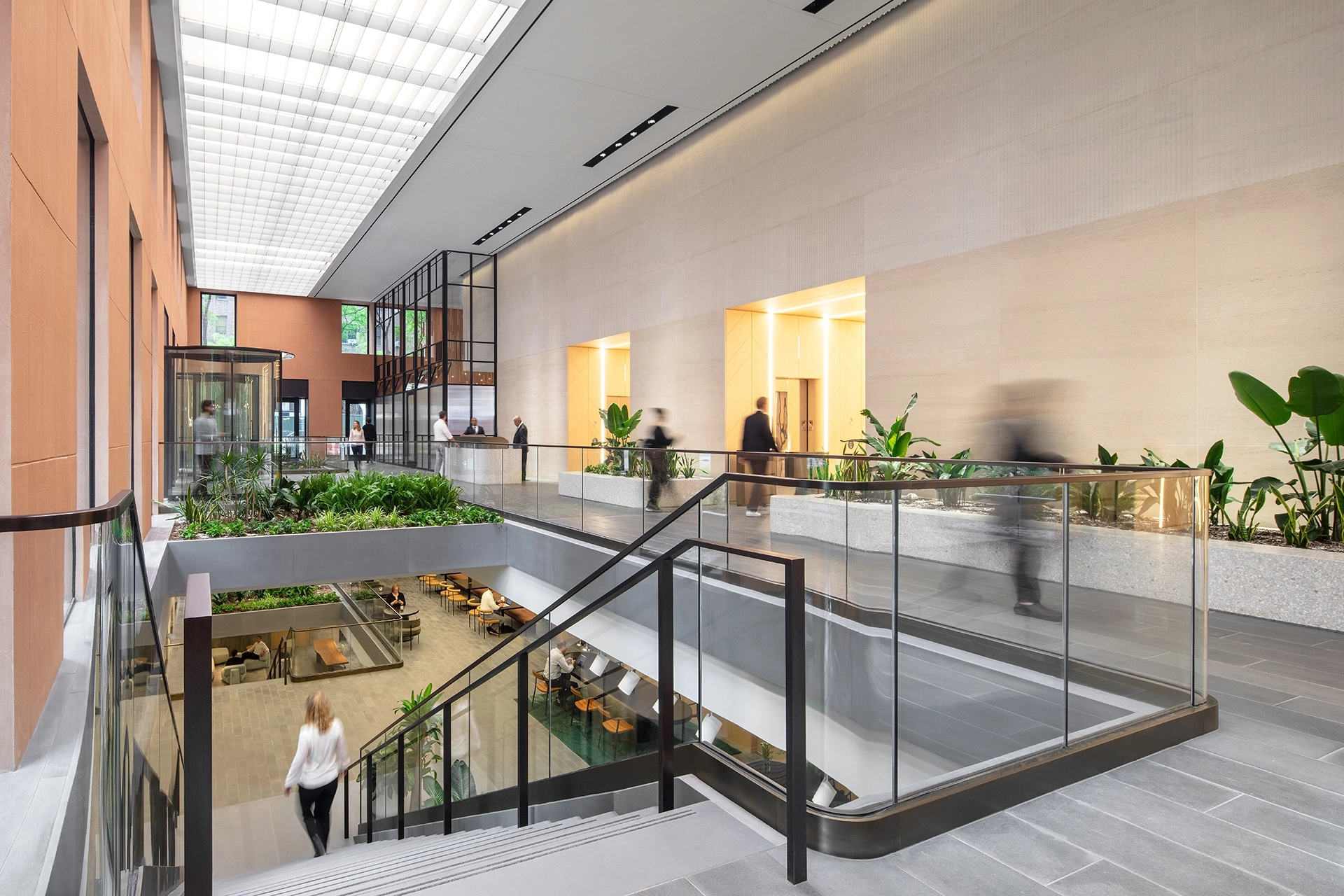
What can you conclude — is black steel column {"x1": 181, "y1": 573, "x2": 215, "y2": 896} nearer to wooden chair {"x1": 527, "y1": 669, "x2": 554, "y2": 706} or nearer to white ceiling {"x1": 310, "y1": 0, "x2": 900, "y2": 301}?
wooden chair {"x1": 527, "y1": 669, "x2": 554, "y2": 706}

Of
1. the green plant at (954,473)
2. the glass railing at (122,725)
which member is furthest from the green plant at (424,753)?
the green plant at (954,473)

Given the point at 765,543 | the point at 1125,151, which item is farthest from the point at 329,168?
the point at 765,543

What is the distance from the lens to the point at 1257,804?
2.83 meters

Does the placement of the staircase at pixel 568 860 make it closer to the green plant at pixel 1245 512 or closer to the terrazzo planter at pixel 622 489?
the terrazzo planter at pixel 622 489

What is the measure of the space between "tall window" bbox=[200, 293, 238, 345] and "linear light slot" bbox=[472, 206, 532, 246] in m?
12.7

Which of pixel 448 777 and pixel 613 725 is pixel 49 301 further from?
pixel 448 777

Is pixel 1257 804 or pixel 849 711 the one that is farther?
pixel 1257 804

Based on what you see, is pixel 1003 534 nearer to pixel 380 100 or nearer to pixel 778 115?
pixel 778 115

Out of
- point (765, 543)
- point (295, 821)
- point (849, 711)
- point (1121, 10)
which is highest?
point (1121, 10)

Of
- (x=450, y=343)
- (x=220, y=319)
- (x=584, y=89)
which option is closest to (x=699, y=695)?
(x=584, y=89)

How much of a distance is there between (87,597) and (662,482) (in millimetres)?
6788

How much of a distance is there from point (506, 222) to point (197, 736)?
18316mm

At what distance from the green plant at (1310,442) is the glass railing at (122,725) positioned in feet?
21.2

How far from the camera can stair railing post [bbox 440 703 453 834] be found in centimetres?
541
